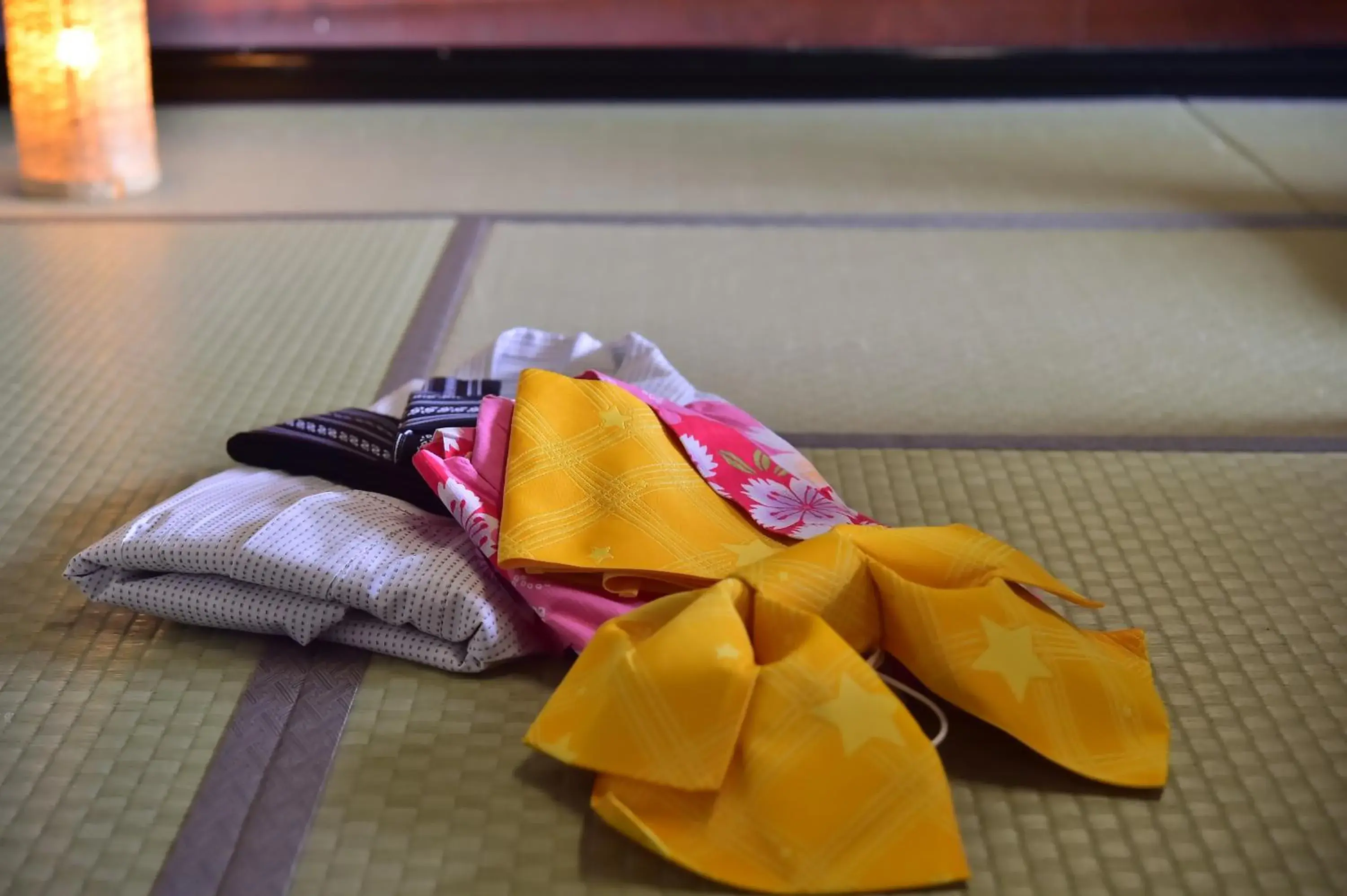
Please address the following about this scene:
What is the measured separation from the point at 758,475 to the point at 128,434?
769 millimetres

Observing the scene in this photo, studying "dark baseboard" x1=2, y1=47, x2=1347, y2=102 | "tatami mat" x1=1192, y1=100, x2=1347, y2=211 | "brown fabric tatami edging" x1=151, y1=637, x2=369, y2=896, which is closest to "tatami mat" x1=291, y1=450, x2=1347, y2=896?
"brown fabric tatami edging" x1=151, y1=637, x2=369, y2=896

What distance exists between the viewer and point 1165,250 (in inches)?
87.4

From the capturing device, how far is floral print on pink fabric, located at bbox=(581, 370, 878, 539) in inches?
49.5

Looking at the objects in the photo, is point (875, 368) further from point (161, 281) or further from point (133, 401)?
point (161, 281)

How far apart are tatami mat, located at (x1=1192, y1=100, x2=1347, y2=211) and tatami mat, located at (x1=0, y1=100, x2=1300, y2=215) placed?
0.18 ft

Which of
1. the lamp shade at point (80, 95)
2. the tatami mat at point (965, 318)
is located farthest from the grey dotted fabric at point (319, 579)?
the lamp shade at point (80, 95)

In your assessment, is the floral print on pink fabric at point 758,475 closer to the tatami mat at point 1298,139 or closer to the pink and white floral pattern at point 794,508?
the pink and white floral pattern at point 794,508

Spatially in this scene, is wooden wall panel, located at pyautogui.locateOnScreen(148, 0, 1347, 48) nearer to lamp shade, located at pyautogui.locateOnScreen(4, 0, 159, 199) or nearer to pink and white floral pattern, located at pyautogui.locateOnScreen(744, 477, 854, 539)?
lamp shade, located at pyautogui.locateOnScreen(4, 0, 159, 199)

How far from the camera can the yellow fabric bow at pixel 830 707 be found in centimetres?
93

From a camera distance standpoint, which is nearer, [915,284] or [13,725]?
[13,725]

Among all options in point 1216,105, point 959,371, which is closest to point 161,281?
point 959,371

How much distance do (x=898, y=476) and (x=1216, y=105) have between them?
2072 millimetres

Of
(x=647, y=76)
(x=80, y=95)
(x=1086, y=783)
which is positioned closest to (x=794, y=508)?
(x=1086, y=783)

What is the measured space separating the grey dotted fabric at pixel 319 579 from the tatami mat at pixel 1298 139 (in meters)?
1.86
